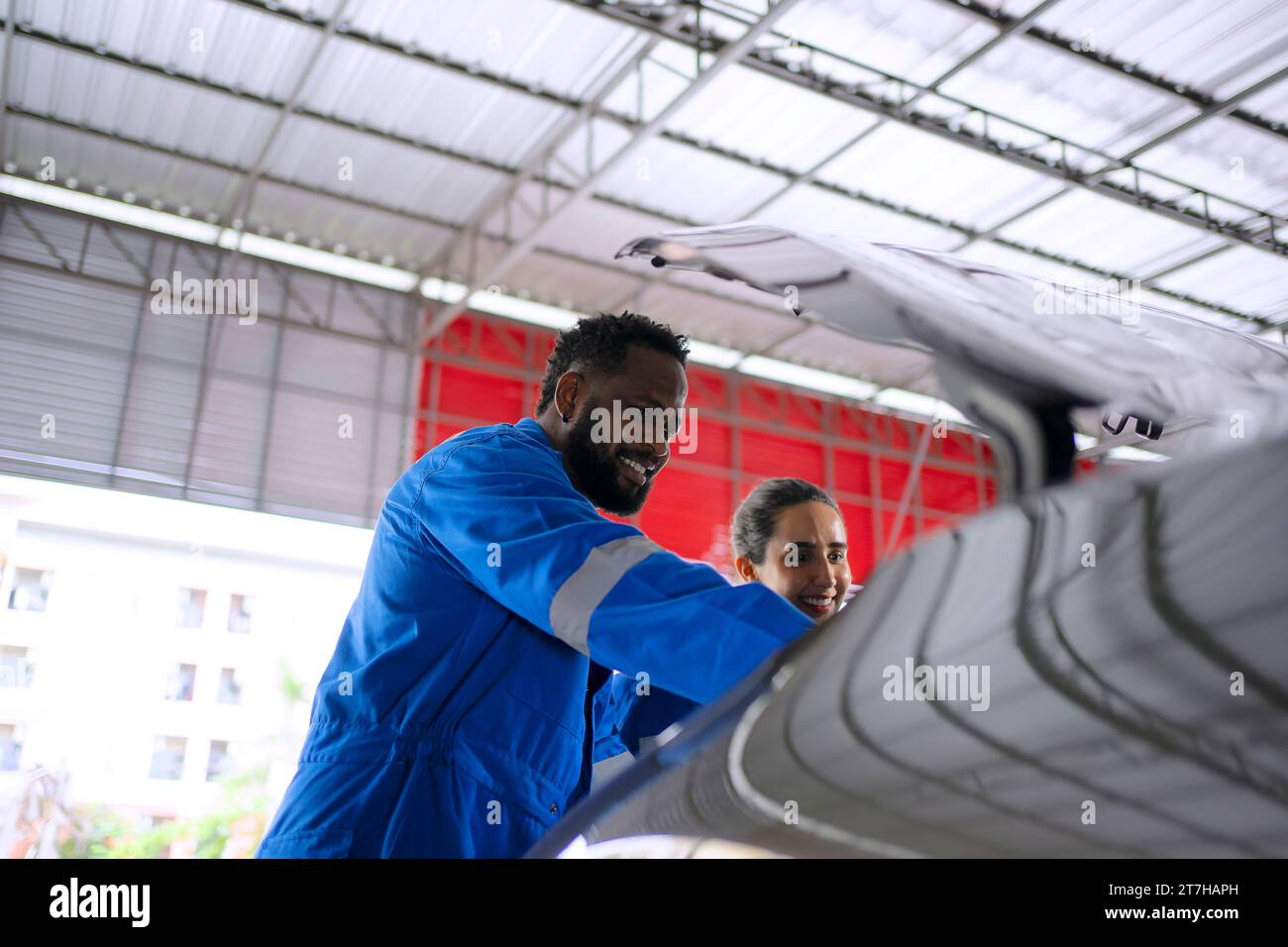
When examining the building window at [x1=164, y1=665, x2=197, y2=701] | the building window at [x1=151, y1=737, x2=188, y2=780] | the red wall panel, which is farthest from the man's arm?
the building window at [x1=164, y1=665, x2=197, y2=701]

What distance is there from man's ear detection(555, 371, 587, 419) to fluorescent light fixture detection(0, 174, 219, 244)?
10.4 meters

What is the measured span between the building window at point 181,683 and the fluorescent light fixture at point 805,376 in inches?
501

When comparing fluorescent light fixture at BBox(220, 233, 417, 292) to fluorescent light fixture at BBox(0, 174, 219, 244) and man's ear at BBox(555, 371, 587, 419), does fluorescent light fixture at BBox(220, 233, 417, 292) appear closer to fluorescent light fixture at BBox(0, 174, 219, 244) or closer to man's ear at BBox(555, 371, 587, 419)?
fluorescent light fixture at BBox(0, 174, 219, 244)

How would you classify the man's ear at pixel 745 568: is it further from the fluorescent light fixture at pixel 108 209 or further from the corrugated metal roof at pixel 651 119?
the fluorescent light fixture at pixel 108 209

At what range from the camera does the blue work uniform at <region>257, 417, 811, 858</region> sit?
3.53 feet

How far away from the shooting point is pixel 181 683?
21250 millimetres

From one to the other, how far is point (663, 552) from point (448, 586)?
50 centimetres

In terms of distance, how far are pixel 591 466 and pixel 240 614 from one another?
21920 millimetres

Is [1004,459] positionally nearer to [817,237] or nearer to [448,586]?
[817,237]

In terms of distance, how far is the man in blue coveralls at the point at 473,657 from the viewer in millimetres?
969

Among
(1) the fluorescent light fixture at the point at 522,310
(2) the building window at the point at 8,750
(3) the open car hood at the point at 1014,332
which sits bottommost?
(2) the building window at the point at 8,750

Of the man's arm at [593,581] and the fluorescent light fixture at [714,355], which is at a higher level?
the fluorescent light fixture at [714,355]

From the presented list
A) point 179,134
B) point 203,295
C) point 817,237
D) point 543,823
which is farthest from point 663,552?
point 203,295

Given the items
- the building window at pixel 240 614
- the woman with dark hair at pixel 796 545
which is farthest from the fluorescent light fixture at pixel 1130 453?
the building window at pixel 240 614
